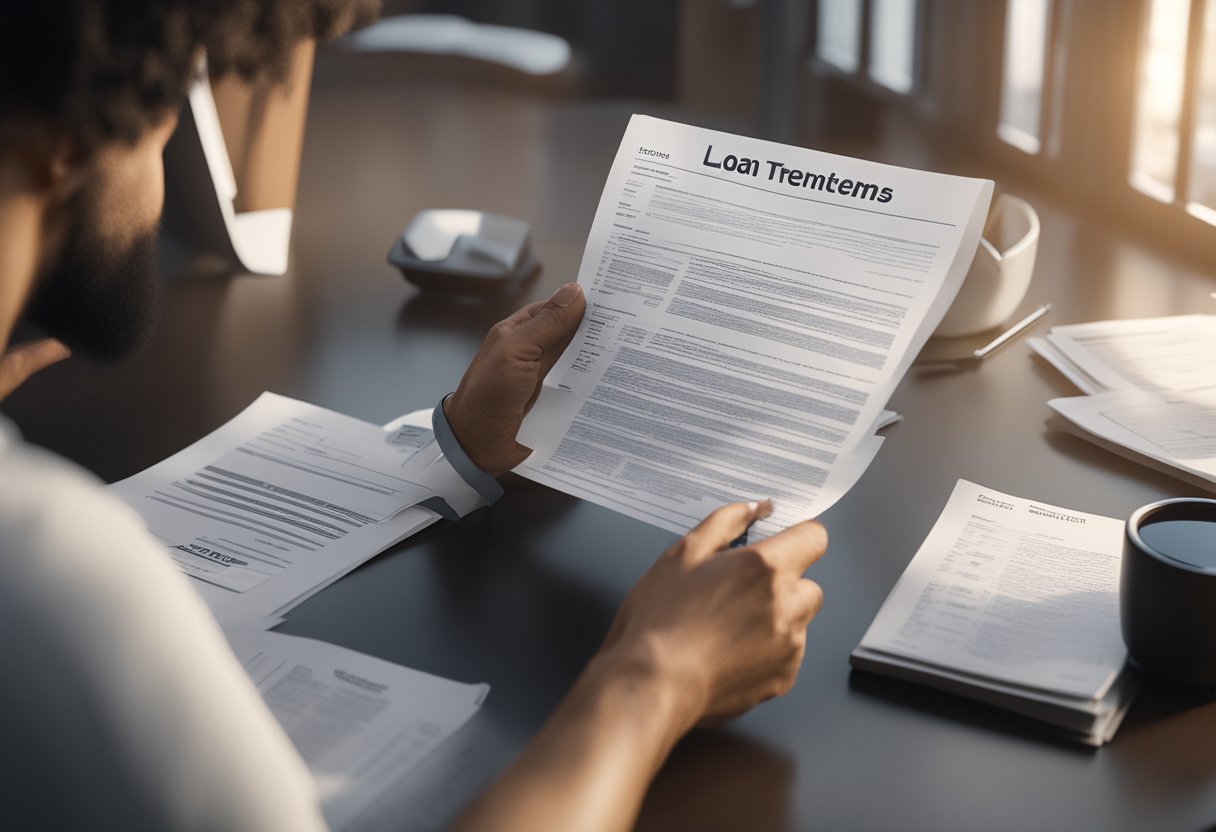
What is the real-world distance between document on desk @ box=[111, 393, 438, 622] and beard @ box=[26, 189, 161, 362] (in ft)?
0.54

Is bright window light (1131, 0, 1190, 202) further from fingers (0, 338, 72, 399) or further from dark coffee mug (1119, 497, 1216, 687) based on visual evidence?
fingers (0, 338, 72, 399)

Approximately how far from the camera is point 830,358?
2.73ft

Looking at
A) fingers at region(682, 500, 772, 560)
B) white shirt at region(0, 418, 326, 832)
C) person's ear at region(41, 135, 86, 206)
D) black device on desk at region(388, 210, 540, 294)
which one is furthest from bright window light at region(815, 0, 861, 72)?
white shirt at region(0, 418, 326, 832)

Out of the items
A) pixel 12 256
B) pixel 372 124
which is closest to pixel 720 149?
pixel 12 256

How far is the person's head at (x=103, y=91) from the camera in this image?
530 millimetres

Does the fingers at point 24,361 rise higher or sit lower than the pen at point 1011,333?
higher

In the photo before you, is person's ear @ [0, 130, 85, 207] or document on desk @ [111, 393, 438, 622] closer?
person's ear @ [0, 130, 85, 207]

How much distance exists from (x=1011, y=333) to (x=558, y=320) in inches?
23.1

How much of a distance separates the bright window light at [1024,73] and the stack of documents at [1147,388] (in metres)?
0.70

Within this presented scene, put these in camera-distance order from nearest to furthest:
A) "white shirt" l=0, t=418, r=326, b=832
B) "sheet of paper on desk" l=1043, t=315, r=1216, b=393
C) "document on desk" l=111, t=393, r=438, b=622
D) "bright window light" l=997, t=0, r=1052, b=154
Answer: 1. "white shirt" l=0, t=418, r=326, b=832
2. "document on desk" l=111, t=393, r=438, b=622
3. "sheet of paper on desk" l=1043, t=315, r=1216, b=393
4. "bright window light" l=997, t=0, r=1052, b=154

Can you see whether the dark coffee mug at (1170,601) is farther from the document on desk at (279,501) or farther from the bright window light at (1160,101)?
the bright window light at (1160,101)

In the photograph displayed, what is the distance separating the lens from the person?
1.61 ft

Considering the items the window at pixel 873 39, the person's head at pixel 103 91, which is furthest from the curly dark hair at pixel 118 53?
the window at pixel 873 39

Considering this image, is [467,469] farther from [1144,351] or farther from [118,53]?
[1144,351]
